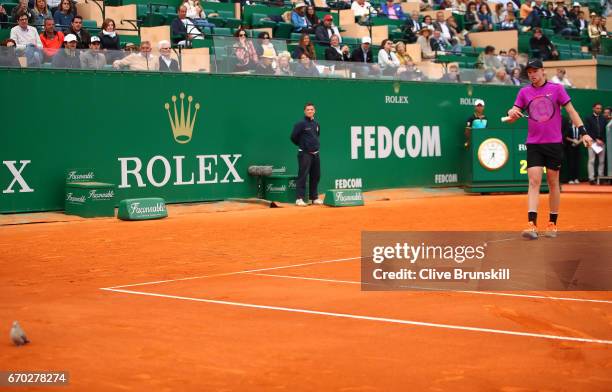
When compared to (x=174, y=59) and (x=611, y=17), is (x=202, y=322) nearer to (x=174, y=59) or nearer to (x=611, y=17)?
(x=174, y=59)

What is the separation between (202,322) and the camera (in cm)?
739

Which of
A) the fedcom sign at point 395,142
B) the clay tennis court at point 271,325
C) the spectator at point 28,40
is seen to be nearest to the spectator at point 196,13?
the fedcom sign at point 395,142

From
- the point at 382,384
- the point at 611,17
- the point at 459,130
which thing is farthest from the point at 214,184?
the point at 611,17

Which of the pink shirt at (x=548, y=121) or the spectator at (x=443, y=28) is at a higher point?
the spectator at (x=443, y=28)

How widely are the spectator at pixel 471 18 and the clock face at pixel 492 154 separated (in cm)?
871

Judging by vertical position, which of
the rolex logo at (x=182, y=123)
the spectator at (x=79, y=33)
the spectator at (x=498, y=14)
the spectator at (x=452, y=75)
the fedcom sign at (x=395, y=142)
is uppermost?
the spectator at (x=498, y=14)

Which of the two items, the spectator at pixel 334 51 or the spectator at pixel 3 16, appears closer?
the spectator at pixel 3 16

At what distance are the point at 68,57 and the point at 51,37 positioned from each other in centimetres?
66

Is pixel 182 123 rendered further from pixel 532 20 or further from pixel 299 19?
pixel 532 20

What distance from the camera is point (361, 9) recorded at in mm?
28469

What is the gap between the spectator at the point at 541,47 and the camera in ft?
102

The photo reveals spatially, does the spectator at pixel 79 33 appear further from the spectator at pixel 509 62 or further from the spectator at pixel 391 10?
the spectator at pixel 391 10

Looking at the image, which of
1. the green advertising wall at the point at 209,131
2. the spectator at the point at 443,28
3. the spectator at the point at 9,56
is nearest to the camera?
the spectator at the point at 9,56

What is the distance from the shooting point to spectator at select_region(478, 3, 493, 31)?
32562mm
